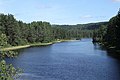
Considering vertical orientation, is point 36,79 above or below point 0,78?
below

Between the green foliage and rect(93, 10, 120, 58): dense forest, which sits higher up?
the green foliage

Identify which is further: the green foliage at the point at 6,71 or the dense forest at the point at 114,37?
the dense forest at the point at 114,37

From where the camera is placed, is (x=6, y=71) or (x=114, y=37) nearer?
(x=6, y=71)

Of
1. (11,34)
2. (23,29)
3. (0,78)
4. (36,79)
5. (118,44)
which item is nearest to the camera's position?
(0,78)

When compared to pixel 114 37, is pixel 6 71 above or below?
above

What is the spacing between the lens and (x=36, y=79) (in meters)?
48.0

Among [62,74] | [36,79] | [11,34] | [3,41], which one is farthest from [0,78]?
[11,34]

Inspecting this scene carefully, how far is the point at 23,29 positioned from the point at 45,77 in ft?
407

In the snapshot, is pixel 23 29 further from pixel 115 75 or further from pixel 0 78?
pixel 0 78

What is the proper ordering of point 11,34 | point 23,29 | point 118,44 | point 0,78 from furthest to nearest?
1. point 23,29
2. point 11,34
3. point 118,44
4. point 0,78

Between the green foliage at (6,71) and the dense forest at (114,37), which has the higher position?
the green foliage at (6,71)

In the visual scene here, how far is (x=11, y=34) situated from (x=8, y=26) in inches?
182

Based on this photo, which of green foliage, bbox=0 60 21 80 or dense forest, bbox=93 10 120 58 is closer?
green foliage, bbox=0 60 21 80

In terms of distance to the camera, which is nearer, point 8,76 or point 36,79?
point 8,76
